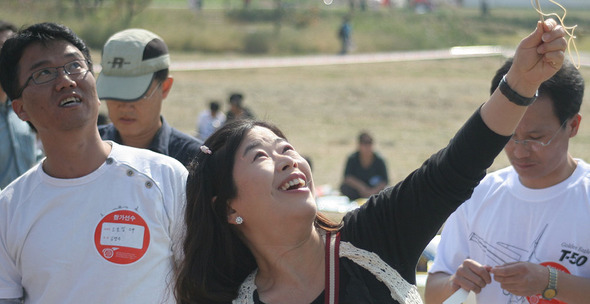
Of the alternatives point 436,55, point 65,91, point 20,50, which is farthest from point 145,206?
point 436,55

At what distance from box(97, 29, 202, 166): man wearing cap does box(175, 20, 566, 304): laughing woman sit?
46.5 inches

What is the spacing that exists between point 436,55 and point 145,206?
31857 mm

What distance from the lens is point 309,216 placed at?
2.24 meters

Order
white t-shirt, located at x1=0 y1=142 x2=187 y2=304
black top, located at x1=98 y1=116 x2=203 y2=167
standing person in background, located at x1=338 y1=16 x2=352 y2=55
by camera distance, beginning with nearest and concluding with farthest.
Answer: white t-shirt, located at x1=0 y1=142 x2=187 y2=304 → black top, located at x1=98 y1=116 x2=203 y2=167 → standing person in background, located at x1=338 y1=16 x2=352 y2=55

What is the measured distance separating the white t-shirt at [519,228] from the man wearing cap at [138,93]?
1267 millimetres

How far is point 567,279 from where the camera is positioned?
275 centimetres

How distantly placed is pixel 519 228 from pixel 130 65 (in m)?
1.96

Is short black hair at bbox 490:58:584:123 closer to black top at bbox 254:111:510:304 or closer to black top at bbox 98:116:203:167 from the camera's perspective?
black top at bbox 254:111:510:304

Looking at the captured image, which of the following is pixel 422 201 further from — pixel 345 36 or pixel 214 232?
pixel 345 36

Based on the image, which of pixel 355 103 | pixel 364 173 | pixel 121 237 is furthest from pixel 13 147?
pixel 355 103

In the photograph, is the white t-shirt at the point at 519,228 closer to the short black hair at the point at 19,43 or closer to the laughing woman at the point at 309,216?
the laughing woman at the point at 309,216

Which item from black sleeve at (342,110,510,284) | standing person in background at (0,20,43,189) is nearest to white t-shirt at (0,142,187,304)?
black sleeve at (342,110,510,284)

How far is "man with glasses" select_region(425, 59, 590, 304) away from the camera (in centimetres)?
276

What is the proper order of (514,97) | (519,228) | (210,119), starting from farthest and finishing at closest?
→ (210,119), (519,228), (514,97)
